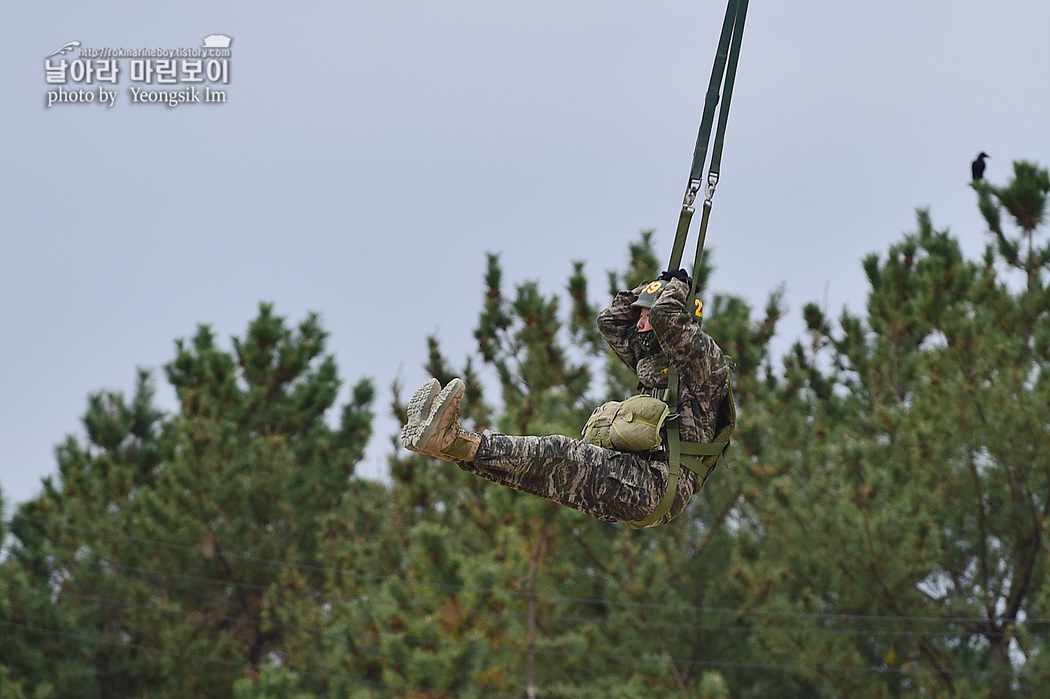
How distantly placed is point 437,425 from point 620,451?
99 centimetres

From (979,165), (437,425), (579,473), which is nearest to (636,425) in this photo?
(579,473)

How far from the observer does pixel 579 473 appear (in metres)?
6.25

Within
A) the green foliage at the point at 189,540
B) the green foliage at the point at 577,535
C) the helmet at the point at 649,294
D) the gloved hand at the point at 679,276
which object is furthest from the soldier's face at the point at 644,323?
the green foliage at the point at 189,540

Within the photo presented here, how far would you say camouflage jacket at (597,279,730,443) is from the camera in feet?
20.0

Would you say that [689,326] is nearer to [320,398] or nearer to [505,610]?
[505,610]

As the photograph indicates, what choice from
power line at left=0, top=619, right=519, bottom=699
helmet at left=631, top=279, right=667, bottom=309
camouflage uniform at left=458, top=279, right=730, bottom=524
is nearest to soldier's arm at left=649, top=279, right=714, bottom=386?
camouflage uniform at left=458, top=279, right=730, bottom=524

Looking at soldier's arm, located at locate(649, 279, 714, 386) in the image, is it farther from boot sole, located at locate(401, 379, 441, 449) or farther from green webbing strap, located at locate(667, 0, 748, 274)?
boot sole, located at locate(401, 379, 441, 449)

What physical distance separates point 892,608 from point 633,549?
294 cm

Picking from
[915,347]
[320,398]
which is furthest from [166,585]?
[915,347]

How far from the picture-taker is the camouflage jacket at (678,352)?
6.09m

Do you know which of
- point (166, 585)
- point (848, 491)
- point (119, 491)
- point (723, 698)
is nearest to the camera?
point (723, 698)

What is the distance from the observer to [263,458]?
19719 millimetres

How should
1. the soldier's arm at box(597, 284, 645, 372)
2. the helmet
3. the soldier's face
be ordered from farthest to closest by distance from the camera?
the soldier's arm at box(597, 284, 645, 372), the soldier's face, the helmet

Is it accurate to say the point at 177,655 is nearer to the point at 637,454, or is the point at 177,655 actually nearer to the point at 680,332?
the point at 637,454
